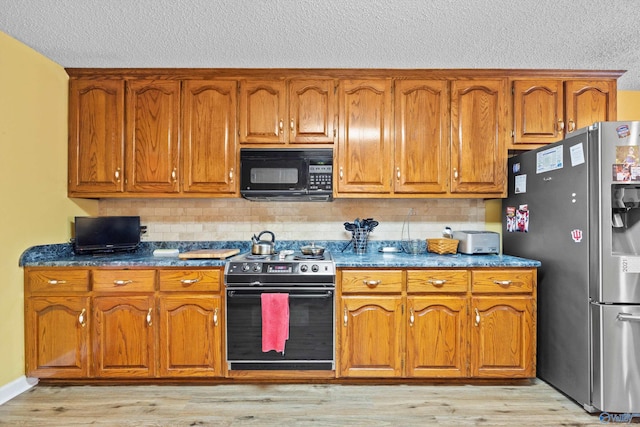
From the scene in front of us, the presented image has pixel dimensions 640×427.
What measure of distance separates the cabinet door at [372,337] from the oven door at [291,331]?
102mm

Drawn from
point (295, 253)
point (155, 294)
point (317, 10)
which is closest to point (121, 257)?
point (155, 294)

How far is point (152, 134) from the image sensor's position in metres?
2.68

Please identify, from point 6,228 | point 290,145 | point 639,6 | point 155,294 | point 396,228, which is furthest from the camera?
point 396,228

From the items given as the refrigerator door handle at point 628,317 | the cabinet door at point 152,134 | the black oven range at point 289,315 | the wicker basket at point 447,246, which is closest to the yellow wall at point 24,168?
the cabinet door at point 152,134

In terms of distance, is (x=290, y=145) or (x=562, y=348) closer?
(x=562, y=348)

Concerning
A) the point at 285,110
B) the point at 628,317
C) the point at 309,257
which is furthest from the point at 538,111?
the point at 309,257

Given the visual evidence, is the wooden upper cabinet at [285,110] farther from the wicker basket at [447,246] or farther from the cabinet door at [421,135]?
the wicker basket at [447,246]

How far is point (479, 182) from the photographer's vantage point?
269 cm

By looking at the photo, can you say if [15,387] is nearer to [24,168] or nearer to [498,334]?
[24,168]

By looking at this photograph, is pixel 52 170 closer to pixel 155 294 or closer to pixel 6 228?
pixel 6 228

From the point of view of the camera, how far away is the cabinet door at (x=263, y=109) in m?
2.68

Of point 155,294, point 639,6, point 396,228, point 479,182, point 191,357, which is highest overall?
point 639,6

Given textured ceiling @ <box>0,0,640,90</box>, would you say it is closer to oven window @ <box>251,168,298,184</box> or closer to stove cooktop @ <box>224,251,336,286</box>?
oven window @ <box>251,168,298,184</box>

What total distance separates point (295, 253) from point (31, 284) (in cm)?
185
